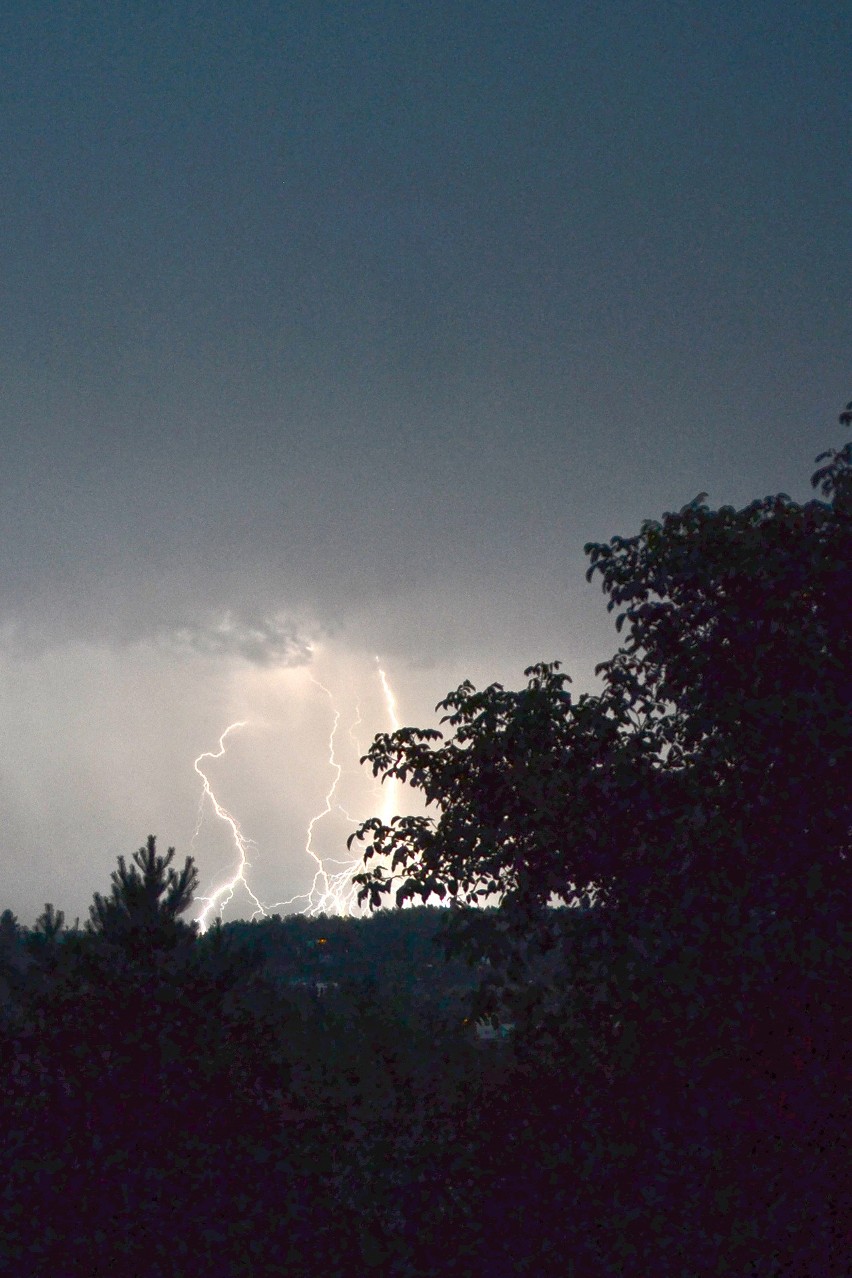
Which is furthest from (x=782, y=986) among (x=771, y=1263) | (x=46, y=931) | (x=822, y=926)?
(x=46, y=931)

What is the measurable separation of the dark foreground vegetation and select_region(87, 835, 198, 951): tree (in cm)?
4

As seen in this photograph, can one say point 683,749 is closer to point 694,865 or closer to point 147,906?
point 694,865

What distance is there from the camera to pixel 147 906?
10.6 meters

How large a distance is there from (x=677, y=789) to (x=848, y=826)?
4.91ft

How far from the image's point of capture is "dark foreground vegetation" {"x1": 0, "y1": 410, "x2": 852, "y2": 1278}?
25.9 feet

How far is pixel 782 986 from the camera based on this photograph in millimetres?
7879

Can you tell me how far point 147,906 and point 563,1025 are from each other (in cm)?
Result: 399

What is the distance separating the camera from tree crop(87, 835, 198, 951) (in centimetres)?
925

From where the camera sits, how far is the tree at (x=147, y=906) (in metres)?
9.25

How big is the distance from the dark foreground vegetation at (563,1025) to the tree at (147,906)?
1.6 inches

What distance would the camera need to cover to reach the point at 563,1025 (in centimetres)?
1002

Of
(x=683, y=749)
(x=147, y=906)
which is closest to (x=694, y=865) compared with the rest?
(x=683, y=749)

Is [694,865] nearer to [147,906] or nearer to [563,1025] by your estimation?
[563,1025]

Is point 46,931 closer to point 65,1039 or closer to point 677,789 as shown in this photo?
point 65,1039
